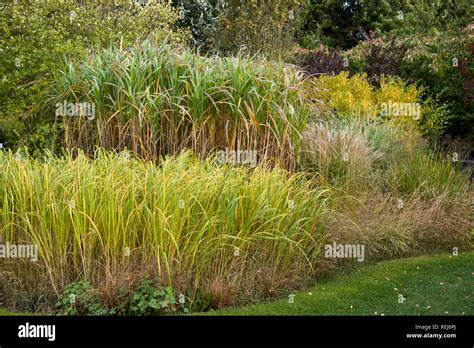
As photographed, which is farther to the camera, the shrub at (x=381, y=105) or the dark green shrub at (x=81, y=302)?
the shrub at (x=381, y=105)

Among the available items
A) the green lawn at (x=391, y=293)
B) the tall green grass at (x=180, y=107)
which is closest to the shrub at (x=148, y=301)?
the green lawn at (x=391, y=293)

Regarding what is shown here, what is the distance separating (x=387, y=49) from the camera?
613 inches

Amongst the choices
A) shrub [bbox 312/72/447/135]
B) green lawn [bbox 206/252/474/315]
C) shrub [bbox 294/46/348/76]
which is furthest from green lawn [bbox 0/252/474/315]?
shrub [bbox 294/46/348/76]

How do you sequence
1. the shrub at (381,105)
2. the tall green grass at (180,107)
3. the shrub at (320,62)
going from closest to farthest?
the tall green grass at (180,107) < the shrub at (381,105) < the shrub at (320,62)

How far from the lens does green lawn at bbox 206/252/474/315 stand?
5.75m

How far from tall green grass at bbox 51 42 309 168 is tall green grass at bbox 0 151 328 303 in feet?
5.25

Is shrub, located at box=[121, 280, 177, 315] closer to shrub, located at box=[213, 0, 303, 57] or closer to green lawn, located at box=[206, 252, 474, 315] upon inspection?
green lawn, located at box=[206, 252, 474, 315]

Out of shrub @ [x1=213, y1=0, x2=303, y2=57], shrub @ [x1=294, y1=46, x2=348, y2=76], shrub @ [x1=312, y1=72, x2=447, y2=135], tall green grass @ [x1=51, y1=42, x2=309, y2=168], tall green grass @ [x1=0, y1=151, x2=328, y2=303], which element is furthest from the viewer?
shrub @ [x1=213, y1=0, x2=303, y2=57]

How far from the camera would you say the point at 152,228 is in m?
5.73

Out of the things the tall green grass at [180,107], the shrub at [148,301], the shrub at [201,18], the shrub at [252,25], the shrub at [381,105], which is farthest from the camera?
the shrub at [201,18]

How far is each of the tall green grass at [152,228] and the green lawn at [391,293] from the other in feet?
0.99

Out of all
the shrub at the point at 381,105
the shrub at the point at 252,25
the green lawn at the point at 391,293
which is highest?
the shrub at the point at 252,25

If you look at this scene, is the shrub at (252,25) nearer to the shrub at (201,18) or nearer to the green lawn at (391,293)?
the shrub at (201,18)

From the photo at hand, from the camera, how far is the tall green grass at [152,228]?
566cm
